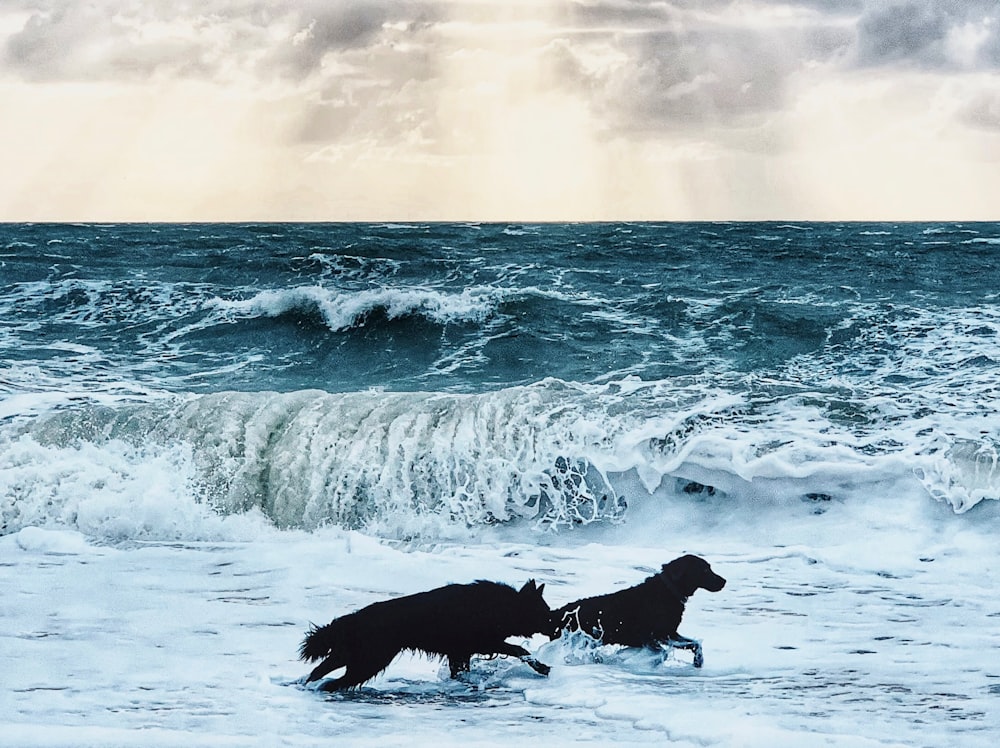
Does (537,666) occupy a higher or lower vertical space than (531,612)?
lower

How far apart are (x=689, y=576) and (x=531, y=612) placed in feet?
3.02

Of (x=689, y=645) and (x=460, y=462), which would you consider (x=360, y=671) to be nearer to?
(x=689, y=645)

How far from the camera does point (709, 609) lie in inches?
212

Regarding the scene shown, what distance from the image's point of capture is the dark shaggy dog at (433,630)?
4.20 m

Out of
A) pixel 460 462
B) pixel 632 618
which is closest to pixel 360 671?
pixel 632 618

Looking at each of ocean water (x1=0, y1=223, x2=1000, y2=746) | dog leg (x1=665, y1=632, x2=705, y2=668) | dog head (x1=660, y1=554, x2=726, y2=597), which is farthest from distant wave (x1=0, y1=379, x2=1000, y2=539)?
dog leg (x1=665, y1=632, x2=705, y2=668)

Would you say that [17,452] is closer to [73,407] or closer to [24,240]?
[73,407]

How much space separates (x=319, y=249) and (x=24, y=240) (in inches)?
371

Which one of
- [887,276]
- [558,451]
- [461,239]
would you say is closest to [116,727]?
[558,451]

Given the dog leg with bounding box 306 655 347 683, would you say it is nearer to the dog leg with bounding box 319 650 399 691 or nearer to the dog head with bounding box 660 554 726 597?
the dog leg with bounding box 319 650 399 691

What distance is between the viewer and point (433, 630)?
4.29 m

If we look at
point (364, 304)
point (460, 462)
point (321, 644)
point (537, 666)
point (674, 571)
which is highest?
point (364, 304)

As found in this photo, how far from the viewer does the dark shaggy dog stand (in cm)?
420

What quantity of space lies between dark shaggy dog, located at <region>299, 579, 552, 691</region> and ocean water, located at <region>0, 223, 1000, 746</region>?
14 centimetres
